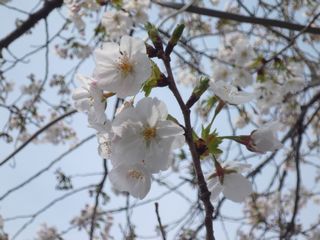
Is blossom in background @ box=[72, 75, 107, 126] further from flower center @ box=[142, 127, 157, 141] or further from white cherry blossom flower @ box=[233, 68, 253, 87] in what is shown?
white cherry blossom flower @ box=[233, 68, 253, 87]

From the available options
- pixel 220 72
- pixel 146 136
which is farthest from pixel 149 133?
pixel 220 72

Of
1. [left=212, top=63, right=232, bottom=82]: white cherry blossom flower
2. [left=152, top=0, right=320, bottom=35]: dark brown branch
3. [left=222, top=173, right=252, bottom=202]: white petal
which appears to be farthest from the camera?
[left=212, top=63, right=232, bottom=82]: white cherry blossom flower

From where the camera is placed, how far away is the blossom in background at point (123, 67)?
1270 mm

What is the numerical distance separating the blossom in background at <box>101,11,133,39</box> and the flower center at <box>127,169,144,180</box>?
139 inches

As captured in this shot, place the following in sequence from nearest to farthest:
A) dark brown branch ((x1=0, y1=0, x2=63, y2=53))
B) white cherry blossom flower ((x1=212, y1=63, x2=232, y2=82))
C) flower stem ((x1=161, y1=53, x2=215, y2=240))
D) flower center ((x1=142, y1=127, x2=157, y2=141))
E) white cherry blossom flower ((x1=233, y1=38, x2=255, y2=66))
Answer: flower stem ((x1=161, y1=53, x2=215, y2=240))
flower center ((x1=142, y1=127, x2=157, y2=141))
dark brown branch ((x1=0, y1=0, x2=63, y2=53))
white cherry blossom flower ((x1=233, y1=38, x2=255, y2=66))
white cherry blossom flower ((x1=212, y1=63, x2=232, y2=82))

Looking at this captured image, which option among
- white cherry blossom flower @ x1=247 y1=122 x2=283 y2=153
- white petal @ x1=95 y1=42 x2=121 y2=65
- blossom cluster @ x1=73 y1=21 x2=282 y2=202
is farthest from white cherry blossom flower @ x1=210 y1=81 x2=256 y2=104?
white petal @ x1=95 y1=42 x2=121 y2=65

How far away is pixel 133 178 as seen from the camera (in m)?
1.30

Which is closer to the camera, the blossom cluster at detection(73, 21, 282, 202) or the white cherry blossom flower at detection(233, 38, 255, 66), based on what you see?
the blossom cluster at detection(73, 21, 282, 202)

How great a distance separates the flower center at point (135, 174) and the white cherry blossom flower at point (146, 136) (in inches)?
2.2

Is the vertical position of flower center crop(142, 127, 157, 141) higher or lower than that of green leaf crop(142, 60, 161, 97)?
lower

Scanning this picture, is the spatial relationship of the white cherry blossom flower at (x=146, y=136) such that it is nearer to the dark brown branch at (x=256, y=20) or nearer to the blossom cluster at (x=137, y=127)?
the blossom cluster at (x=137, y=127)

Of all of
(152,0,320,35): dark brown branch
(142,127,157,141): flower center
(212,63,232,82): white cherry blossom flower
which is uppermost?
(212,63,232,82): white cherry blossom flower

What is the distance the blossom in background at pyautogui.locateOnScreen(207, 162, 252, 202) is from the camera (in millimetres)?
1389

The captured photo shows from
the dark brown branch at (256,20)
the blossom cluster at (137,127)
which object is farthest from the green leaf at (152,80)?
the dark brown branch at (256,20)
